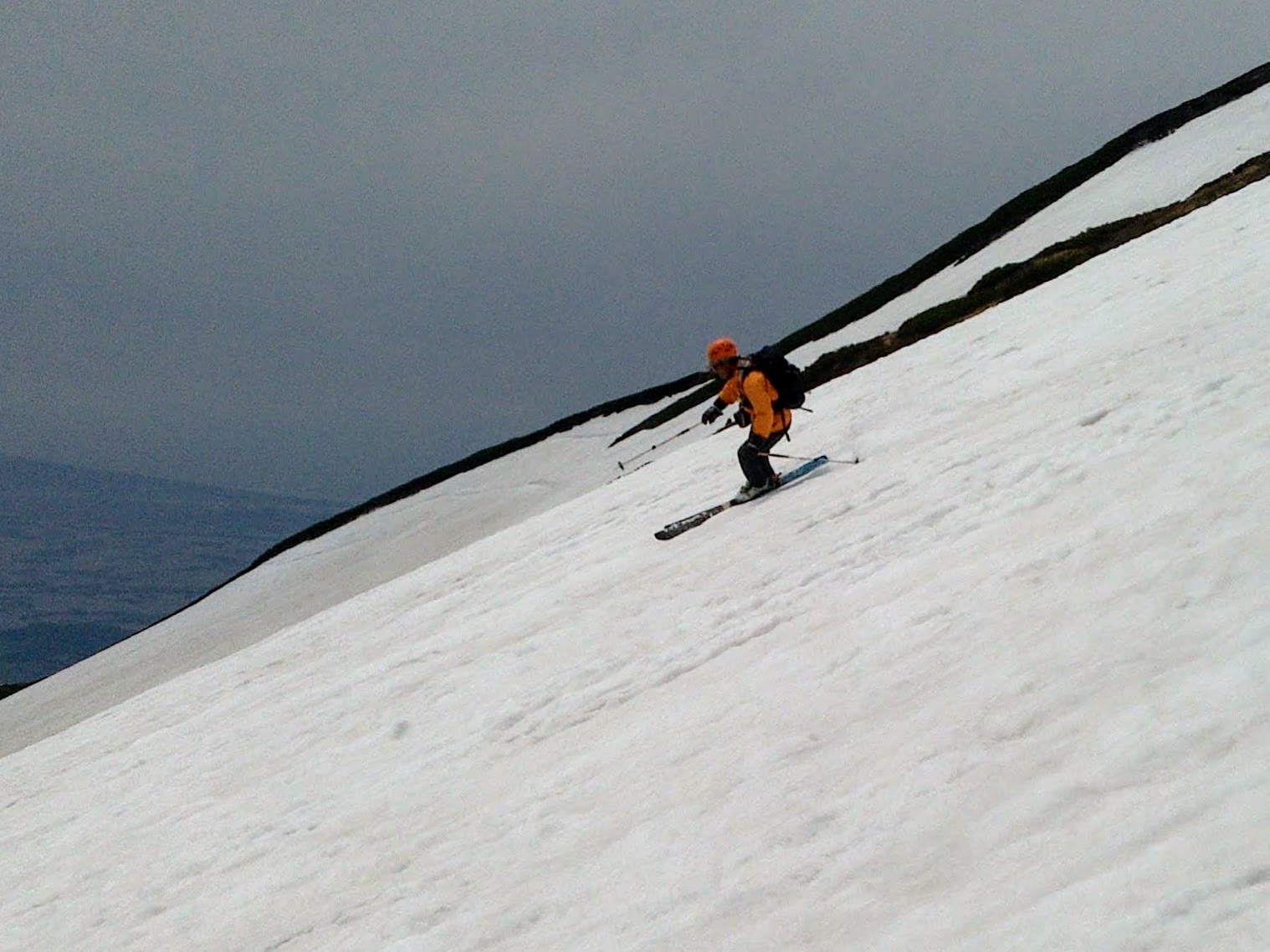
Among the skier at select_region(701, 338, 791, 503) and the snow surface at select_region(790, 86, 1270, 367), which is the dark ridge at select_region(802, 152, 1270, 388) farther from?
the skier at select_region(701, 338, 791, 503)

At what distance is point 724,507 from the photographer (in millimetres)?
13188

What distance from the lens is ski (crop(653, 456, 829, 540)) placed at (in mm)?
12922

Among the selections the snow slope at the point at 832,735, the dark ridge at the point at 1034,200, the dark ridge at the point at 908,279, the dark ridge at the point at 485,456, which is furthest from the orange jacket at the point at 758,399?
the dark ridge at the point at 485,456

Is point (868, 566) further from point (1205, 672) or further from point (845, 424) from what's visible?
point (845, 424)

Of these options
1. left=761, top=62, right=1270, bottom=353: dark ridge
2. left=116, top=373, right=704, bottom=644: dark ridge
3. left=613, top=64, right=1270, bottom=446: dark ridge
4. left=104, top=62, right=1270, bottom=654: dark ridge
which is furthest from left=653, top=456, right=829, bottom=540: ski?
left=116, top=373, right=704, bottom=644: dark ridge

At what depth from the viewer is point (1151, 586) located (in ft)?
18.2

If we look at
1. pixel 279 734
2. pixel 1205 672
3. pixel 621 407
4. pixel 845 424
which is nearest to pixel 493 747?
pixel 279 734

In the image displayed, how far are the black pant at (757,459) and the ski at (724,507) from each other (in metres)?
0.18

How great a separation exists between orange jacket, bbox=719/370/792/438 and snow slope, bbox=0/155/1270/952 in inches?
38.5

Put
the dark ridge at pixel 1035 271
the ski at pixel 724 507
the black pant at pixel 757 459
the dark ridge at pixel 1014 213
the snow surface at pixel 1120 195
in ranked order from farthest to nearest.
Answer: the dark ridge at pixel 1014 213
the snow surface at pixel 1120 195
the dark ridge at pixel 1035 271
the ski at pixel 724 507
the black pant at pixel 757 459

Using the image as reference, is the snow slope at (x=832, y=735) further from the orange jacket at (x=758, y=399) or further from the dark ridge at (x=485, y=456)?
the dark ridge at (x=485, y=456)

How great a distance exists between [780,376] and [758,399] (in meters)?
0.40

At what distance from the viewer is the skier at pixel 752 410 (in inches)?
486

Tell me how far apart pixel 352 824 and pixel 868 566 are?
4526mm
